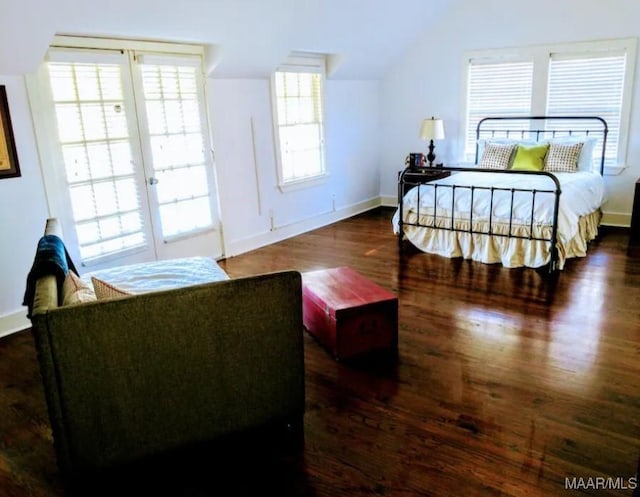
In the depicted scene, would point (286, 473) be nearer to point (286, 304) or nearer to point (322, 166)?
point (286, 304)

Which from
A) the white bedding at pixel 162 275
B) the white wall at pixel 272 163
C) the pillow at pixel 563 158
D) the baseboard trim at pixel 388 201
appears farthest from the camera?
the baseboard trim at pixel 388 201

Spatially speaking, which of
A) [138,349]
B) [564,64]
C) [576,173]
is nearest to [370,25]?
[564,64]

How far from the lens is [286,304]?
2.12 meters

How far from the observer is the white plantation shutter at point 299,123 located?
5809 millimetres

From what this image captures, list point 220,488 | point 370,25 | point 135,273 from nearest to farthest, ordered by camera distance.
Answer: point 220,488 < point 135,273 < point 370,25

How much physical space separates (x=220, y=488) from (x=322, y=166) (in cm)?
491

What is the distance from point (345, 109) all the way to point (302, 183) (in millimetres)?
1321

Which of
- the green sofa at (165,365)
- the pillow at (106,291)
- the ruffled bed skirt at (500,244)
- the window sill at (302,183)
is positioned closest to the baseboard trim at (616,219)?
the ruffled bed skirt at (500,244)

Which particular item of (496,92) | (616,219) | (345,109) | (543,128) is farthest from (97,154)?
(616,219)

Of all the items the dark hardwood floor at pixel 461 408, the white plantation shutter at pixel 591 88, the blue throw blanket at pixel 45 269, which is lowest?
the dark hardwood floor at pixel 461 408

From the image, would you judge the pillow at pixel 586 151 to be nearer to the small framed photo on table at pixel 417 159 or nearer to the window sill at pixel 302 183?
the small framed photo on table at pixel 417 159

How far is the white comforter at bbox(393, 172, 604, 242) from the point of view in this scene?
14.6 feet

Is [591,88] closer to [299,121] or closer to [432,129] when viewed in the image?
[432,129]

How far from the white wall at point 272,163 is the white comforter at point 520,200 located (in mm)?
1405
